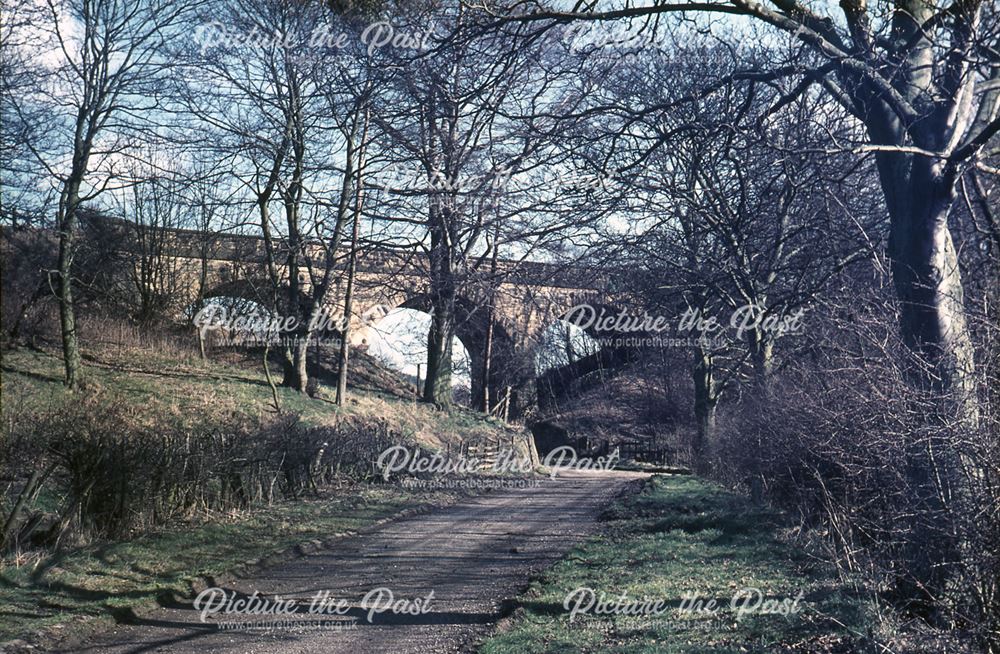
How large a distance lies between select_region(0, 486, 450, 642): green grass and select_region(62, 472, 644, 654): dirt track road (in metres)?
0.39

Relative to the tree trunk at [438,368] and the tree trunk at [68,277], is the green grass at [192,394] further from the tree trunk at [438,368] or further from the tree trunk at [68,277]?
the tree trunk at [438,368]

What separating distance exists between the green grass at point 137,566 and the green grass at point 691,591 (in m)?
3.33

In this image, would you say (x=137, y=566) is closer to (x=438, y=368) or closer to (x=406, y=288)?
(x=406, y=288)

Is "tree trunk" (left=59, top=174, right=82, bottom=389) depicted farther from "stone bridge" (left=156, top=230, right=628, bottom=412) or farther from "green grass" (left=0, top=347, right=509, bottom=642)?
"stone bridge" (left=156, top=230, right=628, bottom=412)

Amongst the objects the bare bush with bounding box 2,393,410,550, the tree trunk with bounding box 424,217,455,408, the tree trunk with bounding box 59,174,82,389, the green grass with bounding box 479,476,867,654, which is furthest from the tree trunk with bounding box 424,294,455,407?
the green grass with bounding box 479,476,867,654

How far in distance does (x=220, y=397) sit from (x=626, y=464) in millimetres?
19150

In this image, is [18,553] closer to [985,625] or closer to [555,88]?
[985,625]

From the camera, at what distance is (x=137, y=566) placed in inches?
343

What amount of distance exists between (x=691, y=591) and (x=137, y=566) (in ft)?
17.6

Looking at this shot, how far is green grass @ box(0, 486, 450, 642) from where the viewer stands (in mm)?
7164

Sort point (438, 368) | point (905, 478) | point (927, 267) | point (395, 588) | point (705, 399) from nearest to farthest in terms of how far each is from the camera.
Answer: point (905, 478) < point (927, 267) < point (395, 588) < point (705, 399) < point (438, 368)

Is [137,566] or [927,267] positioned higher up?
[927,267]

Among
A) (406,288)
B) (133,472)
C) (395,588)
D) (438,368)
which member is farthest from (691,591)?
(438,368)

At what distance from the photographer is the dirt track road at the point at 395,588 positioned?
672 cm
